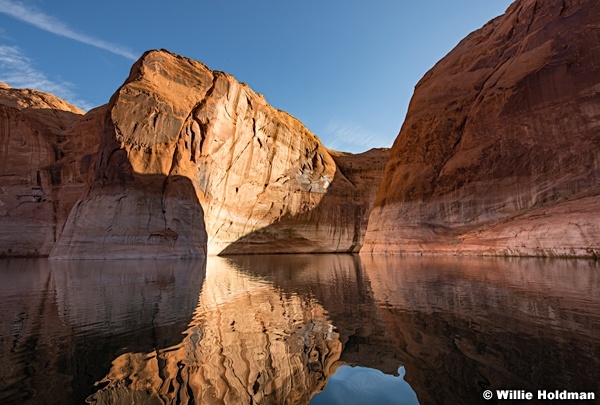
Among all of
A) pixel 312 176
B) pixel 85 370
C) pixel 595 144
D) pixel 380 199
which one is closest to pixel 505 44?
pixel 595 144

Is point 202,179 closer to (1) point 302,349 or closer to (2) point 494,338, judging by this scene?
(1) point 302,349

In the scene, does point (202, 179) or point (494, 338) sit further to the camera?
point (202, 179)


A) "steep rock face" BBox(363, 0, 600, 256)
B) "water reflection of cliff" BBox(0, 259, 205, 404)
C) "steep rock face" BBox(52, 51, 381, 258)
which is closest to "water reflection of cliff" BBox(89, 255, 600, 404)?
"water reflection of cliff" BBox(0, 259, 205, 404)

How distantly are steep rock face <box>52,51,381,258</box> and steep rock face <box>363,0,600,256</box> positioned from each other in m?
13.6

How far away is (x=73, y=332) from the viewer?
484 centimetres

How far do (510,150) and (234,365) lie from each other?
89.5 ft

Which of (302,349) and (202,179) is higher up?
(202,179)

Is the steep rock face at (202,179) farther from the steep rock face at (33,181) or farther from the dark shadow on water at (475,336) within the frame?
the dark shadow on water at (475,336)

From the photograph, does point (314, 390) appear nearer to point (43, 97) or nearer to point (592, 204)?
point (592, 204)

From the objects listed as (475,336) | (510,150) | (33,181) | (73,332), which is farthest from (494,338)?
(33,181)

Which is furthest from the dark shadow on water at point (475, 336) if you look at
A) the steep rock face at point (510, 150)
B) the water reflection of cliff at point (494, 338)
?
the steep rock face at point (510, 150)

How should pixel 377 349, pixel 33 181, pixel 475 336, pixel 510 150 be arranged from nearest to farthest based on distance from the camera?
pixel 377 349 < pixel 475 336 < pixel 510 150 < pixel 33 181

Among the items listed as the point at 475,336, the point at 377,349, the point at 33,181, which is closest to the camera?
the point at 377,349

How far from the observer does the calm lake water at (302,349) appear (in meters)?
3.01
